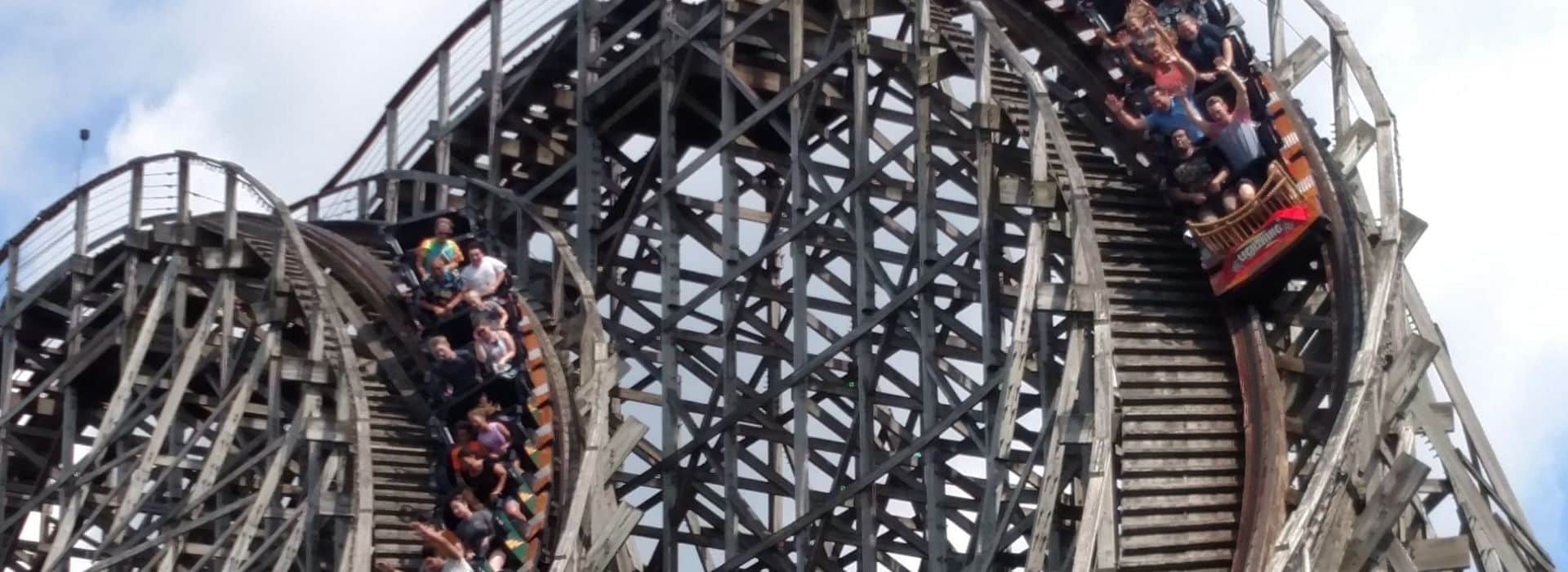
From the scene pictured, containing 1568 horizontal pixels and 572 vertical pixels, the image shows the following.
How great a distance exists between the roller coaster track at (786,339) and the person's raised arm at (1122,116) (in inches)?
19.2

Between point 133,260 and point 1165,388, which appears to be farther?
point 133,260

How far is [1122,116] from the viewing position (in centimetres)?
1989

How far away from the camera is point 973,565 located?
18.7 metres

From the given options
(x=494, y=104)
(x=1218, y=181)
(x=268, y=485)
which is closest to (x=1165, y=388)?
(x=1218, y=181)

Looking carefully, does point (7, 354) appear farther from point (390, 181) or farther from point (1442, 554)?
point (1442, 554)

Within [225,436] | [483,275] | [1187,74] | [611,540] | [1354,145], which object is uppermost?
[483,275]

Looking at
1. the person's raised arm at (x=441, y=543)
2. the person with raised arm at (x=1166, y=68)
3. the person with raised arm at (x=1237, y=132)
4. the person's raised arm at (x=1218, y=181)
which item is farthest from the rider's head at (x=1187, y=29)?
the person's raised arm at (x=441, y=543)

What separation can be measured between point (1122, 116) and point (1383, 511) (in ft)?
10.8

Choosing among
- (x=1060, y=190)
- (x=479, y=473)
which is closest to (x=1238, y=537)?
(x=1060, y=190)

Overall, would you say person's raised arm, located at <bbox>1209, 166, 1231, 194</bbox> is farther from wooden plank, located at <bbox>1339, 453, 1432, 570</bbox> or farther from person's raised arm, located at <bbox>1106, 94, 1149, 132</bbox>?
wooden plank, located at <bbox>1339, 453, 1432, 570</bbox>

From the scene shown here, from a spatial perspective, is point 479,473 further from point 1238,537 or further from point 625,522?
point 1238,537

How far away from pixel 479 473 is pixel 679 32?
3.78 m

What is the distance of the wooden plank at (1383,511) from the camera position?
17.8m

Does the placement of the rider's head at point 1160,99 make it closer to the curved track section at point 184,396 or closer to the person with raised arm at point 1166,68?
the person with raised arm at point 1166,68
